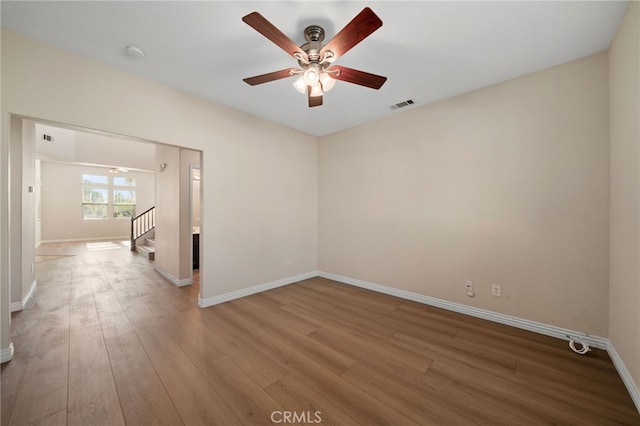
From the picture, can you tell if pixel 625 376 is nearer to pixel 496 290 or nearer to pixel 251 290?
pixel 496 290

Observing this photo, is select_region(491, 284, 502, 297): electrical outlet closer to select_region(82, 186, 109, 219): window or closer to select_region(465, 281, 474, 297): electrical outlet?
select_region(465, 281, 474, 297): electrical outlet

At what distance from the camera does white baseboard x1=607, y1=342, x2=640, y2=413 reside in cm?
149

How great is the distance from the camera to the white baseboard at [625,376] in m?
1.49

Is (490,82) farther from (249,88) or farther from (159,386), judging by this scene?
(159,386)

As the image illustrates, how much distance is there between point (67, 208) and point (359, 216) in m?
11.2

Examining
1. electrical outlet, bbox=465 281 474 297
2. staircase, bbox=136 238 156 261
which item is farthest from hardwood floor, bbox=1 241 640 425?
staircase, bbox=136 238 156 261

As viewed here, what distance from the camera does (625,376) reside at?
1.66 metres

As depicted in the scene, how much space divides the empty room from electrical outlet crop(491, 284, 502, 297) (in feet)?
0.06

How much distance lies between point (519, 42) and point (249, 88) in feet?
A: 8.78

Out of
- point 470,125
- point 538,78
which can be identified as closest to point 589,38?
point 538,78

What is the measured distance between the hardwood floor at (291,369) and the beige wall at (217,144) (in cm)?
87

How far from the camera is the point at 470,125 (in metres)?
2.80

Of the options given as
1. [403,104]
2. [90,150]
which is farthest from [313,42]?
[90,150]

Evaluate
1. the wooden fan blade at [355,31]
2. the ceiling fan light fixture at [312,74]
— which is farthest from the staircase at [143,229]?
the wooden fan blade at [355,31]
